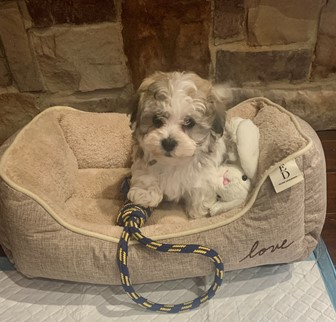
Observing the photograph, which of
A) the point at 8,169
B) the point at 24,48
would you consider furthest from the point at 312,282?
the point at 24,48

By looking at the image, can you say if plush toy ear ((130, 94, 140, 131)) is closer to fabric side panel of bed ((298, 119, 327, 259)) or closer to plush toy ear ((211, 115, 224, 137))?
plush toy ear ((211, 115, 224, 137))

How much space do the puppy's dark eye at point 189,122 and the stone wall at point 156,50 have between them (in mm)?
730

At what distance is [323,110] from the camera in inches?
91.8

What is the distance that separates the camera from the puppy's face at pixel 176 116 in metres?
1.34

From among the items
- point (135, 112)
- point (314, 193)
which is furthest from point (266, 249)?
point (135, 112)

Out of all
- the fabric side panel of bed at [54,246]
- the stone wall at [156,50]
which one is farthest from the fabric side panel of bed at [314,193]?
the stone wall at [156,50]

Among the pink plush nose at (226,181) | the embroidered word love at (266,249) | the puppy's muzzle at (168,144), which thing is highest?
the puppy's muzzle at (168,144)

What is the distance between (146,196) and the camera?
1.54 meters

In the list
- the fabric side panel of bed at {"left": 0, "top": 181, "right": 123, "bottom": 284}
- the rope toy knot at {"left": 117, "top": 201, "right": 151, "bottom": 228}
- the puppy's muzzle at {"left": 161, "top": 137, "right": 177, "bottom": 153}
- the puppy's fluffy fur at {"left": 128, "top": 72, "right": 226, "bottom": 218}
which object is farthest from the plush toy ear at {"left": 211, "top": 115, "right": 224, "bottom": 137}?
the fabric side panel of bed at {"left": 0, "top": 181, "right": 123, "bottom": 284}

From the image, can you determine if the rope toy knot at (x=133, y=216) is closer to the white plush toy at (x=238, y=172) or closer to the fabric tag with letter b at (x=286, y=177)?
the white plush toy at (x=238, y=172)

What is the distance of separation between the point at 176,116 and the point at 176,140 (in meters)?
0.08

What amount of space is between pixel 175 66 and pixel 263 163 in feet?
2.96

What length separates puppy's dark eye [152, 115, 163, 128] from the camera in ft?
4.55

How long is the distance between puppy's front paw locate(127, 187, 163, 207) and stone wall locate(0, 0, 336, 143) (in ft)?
2.51
